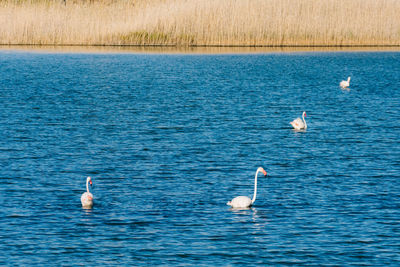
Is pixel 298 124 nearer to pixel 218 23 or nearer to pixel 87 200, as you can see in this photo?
pixel 87 200

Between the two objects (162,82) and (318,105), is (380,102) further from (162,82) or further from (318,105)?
(162,82)

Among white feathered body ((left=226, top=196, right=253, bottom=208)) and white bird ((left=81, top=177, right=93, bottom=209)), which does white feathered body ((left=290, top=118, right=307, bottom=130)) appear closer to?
white feathered body ((left=226, top=196, right=253, bottom=208))

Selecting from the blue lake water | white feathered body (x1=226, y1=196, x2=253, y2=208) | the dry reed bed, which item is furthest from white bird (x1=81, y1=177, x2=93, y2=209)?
the dry reed bed

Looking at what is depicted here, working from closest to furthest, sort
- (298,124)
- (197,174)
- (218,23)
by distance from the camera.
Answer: (197,174) < (298,124) < (218,23)

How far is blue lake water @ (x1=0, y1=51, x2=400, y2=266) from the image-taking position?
53.4ft

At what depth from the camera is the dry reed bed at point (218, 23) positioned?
63.1 meters

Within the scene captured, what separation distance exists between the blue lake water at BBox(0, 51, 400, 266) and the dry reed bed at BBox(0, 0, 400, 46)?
1508cm

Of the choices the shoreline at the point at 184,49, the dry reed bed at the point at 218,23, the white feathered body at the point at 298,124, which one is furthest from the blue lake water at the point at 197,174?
the shoreline at the point at 184,49

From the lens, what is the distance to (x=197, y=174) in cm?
2283

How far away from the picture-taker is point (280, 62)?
202ft

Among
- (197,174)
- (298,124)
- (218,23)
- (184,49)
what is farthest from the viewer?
(184,49)

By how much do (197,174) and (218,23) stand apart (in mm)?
41525

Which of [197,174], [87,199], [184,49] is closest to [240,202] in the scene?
[87,199]

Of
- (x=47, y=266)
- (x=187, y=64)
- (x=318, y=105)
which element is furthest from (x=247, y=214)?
(x=187, y=64)
